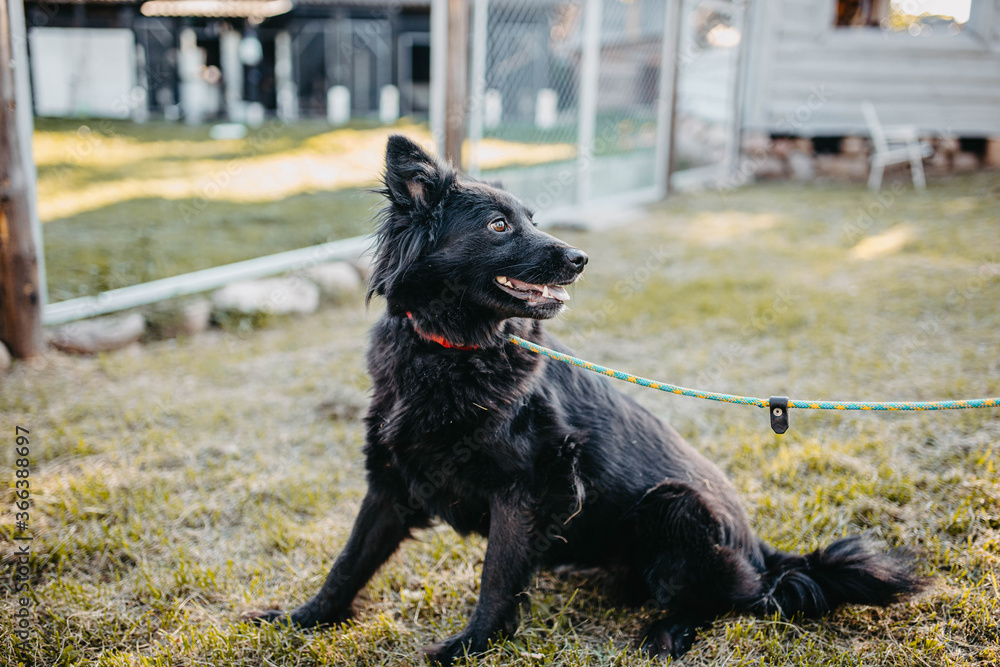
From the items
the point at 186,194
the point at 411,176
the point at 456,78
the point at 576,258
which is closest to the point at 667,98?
the point at 456,78

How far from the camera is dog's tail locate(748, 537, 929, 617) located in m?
1.95

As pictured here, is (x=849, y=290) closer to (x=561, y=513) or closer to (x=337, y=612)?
(x=561, y=513)

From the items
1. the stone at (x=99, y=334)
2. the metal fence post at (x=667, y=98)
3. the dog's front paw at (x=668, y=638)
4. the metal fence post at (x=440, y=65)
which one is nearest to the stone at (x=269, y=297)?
the stone at (x=99, y=334)

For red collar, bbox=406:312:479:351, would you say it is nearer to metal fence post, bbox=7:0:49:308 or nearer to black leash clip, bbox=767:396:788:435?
black leash clip, bbox=767:396:788:435

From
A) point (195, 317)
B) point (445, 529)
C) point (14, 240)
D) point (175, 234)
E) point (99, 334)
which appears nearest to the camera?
point (445, 529)

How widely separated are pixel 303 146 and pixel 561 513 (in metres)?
10.2

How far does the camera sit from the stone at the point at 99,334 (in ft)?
13.2

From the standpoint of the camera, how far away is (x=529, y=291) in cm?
204

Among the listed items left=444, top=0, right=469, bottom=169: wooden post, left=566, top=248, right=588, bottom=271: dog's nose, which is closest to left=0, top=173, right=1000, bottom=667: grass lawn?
left=566, top=248, right=588, bottom=271: dog's nose

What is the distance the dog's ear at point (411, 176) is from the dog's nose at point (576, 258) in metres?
0.43

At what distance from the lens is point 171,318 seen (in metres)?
4.44

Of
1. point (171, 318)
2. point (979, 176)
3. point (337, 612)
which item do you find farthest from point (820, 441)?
point (979, 176)

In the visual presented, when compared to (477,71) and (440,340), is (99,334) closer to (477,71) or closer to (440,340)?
(440,340)

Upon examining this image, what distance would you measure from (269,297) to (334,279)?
0.56m
